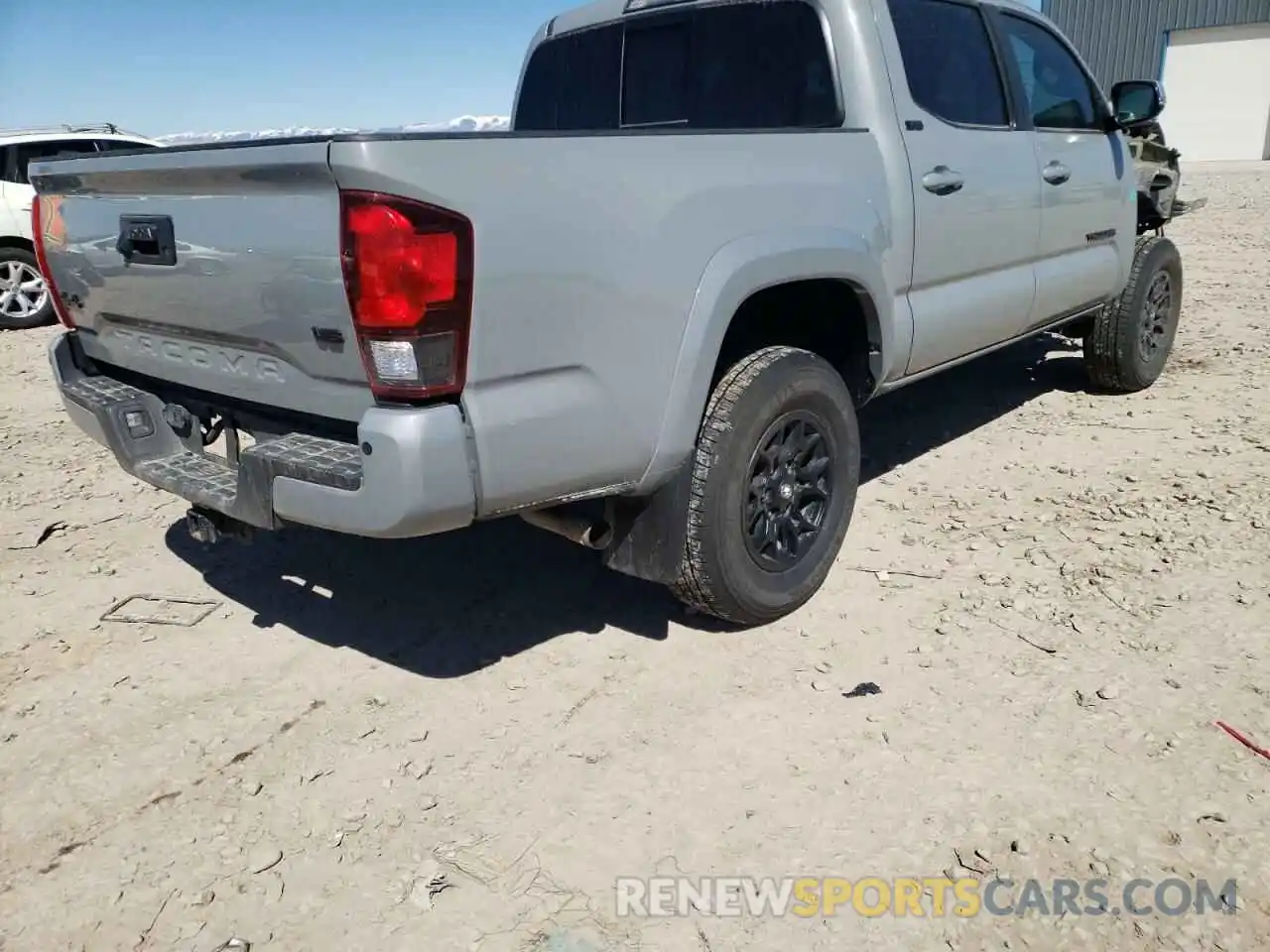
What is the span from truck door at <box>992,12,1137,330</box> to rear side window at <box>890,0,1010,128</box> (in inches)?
7.7

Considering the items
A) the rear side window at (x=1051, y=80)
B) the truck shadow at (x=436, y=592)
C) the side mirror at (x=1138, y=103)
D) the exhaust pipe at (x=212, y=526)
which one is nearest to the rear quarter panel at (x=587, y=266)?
the truck shadow at (x=436, y=592)

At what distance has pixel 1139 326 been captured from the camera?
5.40 m

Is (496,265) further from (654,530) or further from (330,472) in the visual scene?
(654,530)

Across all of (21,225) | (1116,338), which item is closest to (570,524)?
(1116,338)

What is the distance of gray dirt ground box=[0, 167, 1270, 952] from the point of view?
2.11m

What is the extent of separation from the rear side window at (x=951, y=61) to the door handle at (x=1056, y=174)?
324mm

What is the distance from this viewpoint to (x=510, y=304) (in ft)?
7.14

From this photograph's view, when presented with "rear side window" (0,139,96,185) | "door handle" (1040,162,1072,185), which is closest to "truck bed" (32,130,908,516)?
"door handle" (1040,162,1072,185)

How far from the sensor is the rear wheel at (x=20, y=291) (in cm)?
852

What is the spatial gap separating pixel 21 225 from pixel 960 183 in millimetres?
8135

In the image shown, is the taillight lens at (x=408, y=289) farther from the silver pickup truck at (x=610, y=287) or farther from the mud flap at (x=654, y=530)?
the mud flap at (x=654, y=530)

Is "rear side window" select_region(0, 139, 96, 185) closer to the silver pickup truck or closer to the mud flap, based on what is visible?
the silver pickup truck

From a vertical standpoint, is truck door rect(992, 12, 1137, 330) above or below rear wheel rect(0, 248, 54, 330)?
above

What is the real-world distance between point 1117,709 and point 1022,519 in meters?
1.36
